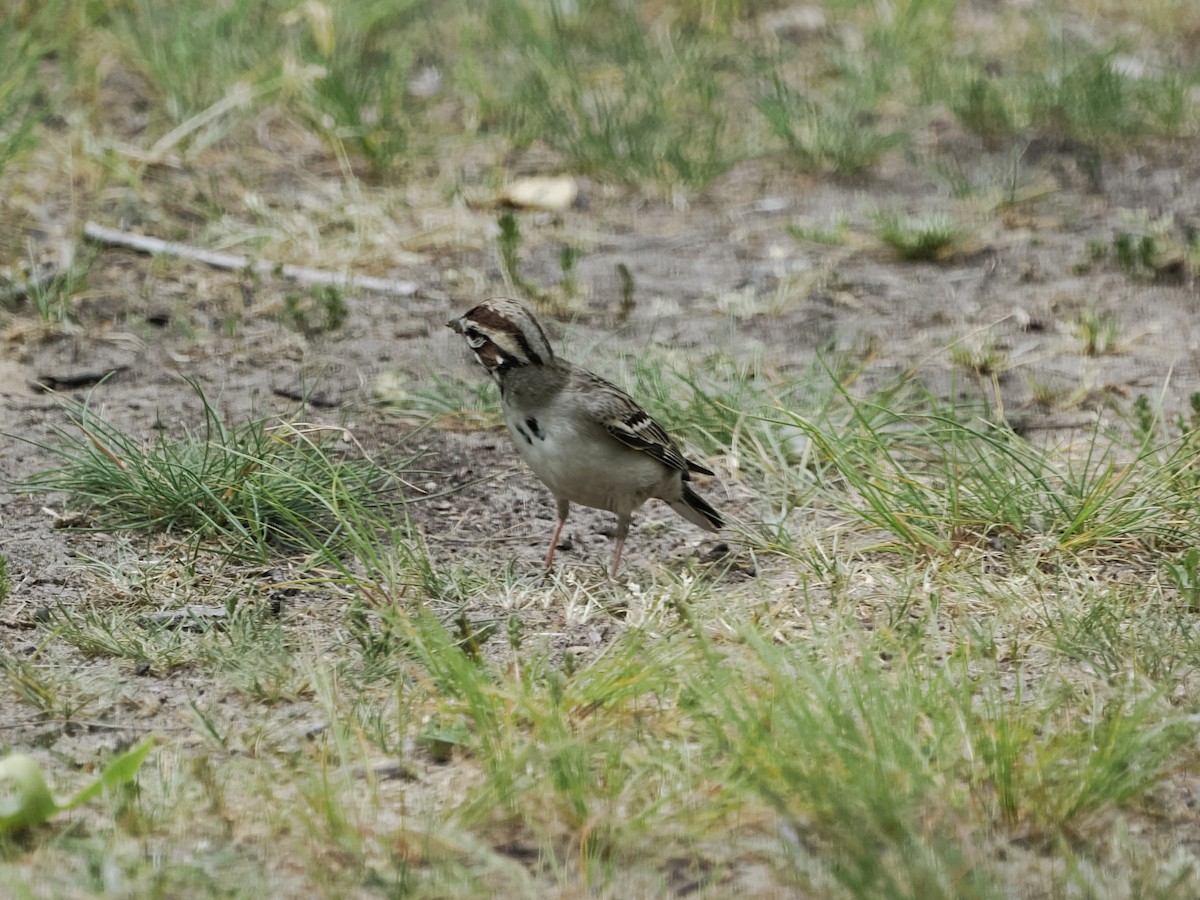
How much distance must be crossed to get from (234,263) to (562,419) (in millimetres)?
3150

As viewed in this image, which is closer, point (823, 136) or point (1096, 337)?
point (1096, 337)

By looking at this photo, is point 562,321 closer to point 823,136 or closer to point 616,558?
point 616,558

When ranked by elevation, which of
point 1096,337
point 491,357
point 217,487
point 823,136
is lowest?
point 1096,337

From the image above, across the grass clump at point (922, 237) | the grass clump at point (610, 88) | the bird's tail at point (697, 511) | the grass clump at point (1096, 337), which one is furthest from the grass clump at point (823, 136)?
the bird's tail at point (697, 511)

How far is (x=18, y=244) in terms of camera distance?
7691mm

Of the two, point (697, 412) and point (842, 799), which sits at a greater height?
point (842, 799)

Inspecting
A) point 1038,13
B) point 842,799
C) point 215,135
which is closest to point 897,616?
point 842,799

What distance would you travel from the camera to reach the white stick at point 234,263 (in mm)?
7684

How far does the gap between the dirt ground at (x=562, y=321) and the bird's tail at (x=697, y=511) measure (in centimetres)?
11

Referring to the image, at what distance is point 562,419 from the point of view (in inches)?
207

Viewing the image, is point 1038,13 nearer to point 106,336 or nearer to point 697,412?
point 697,412

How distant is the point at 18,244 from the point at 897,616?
4.99m

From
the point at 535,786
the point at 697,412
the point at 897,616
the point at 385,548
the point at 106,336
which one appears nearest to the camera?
the point at 535,786

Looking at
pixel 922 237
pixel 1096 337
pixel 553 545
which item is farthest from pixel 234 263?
pixel 1096 337
